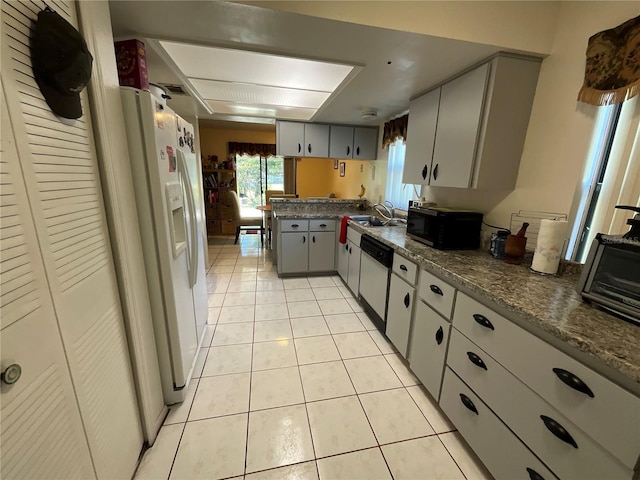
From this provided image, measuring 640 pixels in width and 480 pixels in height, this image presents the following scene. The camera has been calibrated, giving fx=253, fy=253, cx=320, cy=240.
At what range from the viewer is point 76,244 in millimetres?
862

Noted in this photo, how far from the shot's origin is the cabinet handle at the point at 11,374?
1.91 feet

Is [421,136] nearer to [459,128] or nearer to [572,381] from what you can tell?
[459,128]

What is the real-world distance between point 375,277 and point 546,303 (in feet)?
4.42

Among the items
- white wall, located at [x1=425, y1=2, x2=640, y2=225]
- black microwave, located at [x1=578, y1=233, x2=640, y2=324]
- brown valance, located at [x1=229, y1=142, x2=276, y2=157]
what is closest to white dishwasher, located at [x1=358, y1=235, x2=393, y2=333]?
white wall, located at [x1=425, y1=2, x2=640, y2=225]

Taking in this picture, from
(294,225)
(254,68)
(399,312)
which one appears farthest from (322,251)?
(254,68)

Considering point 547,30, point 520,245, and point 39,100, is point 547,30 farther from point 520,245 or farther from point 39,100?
point 39,100

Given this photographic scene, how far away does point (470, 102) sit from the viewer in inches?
67.6

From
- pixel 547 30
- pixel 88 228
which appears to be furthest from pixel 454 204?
pixel 88 228

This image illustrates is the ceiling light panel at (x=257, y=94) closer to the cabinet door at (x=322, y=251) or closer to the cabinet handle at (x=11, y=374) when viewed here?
the cabinet door at (x=322, y=251)

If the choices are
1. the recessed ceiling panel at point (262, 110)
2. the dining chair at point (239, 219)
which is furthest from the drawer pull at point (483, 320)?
the dining chair at point (239, 219)

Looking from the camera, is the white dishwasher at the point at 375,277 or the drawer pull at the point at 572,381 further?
the white dishwasher at the point at 375,277

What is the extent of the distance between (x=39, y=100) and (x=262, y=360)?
186 cm

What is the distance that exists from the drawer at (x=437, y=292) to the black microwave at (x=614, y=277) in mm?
523

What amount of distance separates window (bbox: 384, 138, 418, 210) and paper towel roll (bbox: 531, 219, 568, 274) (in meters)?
1.68
